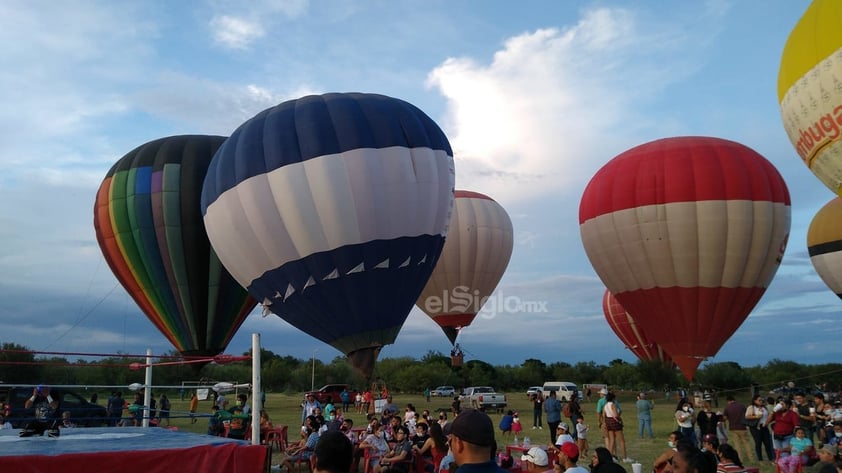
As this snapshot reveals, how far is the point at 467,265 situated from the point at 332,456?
86.8 feet

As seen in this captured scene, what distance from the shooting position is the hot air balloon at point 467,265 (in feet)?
97.9

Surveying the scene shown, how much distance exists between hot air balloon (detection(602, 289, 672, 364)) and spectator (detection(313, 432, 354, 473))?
34894 millimetres

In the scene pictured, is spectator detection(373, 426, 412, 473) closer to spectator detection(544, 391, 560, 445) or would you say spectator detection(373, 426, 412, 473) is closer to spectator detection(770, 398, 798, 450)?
spectator detection(544, 391, 560, 445)

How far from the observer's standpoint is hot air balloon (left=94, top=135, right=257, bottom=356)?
2153 centimetres

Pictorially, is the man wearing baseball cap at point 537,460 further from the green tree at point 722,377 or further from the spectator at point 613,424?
the green tree at point 722,377

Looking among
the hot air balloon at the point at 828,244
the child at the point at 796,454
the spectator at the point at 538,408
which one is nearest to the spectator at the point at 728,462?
the child at the point at 796,454

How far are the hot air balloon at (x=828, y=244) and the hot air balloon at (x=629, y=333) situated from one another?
29.7 feet

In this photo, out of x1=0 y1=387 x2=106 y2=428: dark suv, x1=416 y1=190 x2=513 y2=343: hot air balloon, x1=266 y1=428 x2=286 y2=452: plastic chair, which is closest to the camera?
x1=266 y1=428 x2=286 y2=452: plastic chair

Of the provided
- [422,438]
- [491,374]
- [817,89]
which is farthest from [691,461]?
[491,374]

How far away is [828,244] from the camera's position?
108 ft

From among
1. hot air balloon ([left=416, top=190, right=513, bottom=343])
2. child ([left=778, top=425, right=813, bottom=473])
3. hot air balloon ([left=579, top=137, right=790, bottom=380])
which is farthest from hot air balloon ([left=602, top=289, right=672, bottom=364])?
child ([left=778, top=425, right=813, bottom=473])

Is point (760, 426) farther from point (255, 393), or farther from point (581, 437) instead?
point (255, 393)

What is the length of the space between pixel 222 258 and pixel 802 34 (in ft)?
49.3

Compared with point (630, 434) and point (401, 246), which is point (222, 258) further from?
point (630, 434)
